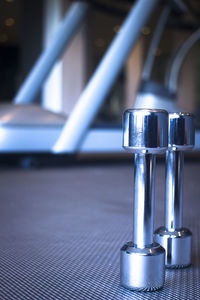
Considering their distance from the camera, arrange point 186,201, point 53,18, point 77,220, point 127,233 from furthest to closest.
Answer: point 53,18 → point 186,201 → point 77,220 → point 127,233

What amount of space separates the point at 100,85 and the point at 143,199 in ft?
6.89

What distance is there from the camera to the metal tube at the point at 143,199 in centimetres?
57

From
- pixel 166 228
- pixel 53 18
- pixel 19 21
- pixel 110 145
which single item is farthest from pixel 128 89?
pixel 166 228

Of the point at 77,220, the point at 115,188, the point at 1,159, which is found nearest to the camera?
the point at 77,220

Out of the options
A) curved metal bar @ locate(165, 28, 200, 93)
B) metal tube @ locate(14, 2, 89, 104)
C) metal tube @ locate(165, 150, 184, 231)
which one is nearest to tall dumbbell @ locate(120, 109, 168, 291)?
metal tube @ locate(165, 150, 184, 231)

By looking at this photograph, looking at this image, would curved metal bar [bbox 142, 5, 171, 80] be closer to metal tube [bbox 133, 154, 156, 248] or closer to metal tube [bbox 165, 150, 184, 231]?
metal tube [bbox 165, 150, 184, 231]

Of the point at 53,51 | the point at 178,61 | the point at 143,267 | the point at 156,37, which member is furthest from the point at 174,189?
the point at 178,61

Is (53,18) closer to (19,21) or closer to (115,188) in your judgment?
(19,21)

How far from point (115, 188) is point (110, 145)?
1052 mm

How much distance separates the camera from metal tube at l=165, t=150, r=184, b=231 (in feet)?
2.20

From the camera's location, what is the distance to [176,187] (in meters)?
0.67

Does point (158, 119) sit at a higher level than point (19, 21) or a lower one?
lower

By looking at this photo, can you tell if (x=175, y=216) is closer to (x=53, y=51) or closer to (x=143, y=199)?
(x=143, y=199)

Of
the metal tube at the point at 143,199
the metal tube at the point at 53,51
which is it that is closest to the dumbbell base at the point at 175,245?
the metal tube at the point at 143,199
